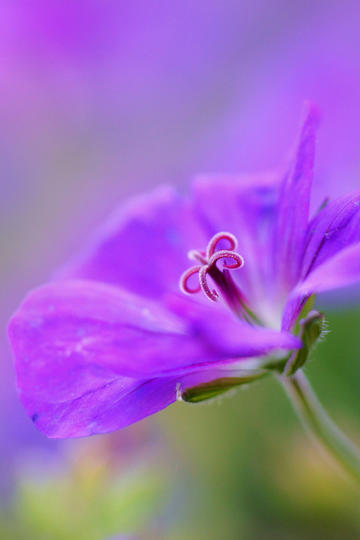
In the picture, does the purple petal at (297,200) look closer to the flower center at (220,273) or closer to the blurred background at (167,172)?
the flower center at (220,273)

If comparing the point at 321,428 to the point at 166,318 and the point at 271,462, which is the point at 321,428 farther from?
the point at 271,462

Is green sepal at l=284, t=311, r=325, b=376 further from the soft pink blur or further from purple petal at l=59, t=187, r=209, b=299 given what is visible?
the soft pink blur

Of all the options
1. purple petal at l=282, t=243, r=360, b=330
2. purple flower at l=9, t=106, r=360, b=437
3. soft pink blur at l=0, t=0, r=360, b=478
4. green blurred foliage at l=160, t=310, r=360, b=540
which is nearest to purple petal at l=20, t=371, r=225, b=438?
purple flower at l=9, t=106, r=360, b=437

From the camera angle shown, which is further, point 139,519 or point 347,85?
point 347,85

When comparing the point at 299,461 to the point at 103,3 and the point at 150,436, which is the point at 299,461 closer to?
the point at 150,436

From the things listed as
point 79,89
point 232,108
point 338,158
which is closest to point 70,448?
point 338,158
